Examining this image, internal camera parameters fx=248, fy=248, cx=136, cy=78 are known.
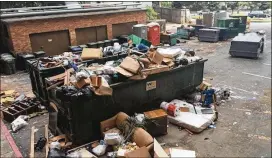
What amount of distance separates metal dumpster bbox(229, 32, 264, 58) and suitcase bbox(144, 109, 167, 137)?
8588 mm

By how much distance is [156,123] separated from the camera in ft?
18.8

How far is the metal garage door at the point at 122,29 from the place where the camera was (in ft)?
51.3

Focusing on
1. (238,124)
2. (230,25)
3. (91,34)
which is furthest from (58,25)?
(230,25)

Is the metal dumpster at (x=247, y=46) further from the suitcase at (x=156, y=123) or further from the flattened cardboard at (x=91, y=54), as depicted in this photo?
the suitcase at (x=156, y=123)

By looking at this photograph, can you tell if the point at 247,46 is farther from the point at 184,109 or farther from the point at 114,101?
the point at 114,101

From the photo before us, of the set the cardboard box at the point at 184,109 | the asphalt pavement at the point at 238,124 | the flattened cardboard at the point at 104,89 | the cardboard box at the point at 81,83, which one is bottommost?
the asphalt pavement at the point at 238,124

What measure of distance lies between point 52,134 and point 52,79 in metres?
1.36

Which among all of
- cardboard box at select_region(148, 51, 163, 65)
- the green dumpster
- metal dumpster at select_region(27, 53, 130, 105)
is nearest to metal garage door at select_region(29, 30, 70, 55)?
metal dumpster at select_region(27, 53, 130, 105)

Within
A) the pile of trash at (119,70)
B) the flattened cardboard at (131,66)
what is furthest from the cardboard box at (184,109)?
the flattened cardboard at (131,66)

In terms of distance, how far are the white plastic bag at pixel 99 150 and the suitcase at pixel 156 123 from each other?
1120 millimetres

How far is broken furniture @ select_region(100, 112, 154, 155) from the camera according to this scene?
4944 millimetres

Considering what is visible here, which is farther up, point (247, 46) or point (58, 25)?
point (58, 25)

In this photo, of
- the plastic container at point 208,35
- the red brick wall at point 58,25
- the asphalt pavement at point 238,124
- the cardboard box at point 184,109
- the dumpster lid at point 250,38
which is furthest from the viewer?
the plastic container at point 208,35

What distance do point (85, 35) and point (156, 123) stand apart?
9964mm
